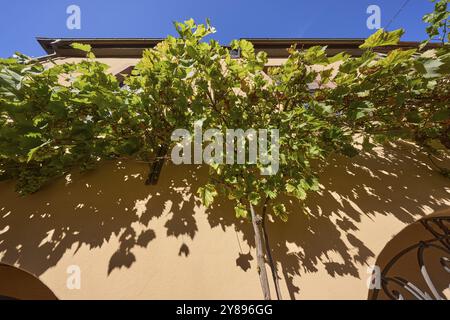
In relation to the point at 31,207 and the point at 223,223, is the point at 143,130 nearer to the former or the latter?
the point at 223,223

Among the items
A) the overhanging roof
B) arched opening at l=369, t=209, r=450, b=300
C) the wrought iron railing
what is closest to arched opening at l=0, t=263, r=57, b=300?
the wrought iron railing

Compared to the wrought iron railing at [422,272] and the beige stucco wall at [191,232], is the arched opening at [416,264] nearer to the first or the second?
the wrought iron railing at [422,272]

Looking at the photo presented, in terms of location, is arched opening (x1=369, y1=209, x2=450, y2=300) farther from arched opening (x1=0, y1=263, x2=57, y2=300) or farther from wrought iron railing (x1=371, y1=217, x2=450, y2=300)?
arched opening (x1=0, y1=263, x2=57, y2=300)

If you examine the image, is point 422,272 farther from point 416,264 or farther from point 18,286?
point 18,286

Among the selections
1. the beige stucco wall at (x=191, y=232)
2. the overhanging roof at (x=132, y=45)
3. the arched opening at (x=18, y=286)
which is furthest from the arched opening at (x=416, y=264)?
the overhanging roof at (x=132, y=45)

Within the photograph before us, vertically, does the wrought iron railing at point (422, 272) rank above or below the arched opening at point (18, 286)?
above

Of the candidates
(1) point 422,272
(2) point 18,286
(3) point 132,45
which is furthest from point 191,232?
(3) point 132,45

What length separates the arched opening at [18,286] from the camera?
340 cm

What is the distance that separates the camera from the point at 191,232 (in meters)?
2.58

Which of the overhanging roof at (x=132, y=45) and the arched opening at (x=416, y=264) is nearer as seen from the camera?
the arched opening at (x=416, y=264)

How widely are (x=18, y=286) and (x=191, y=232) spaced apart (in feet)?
11.4

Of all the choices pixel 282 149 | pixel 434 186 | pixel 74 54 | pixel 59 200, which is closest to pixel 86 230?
pixel 59 200

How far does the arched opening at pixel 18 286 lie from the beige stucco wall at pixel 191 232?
139 cm
